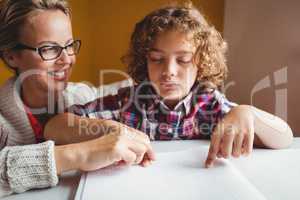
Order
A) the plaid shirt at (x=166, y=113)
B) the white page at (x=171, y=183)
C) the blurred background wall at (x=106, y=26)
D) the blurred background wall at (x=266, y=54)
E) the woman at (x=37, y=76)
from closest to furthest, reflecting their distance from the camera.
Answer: the white page at (x=171, y=183)
the woman at (x=37, y=76)
the plaid shirt at (x=166, y=113)
the blurred background wall at (x=266, y=54)
the blurred background wall at (x=106, y=26)

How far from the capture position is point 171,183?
579 millimetres

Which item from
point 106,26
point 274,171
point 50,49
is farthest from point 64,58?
point 106,26

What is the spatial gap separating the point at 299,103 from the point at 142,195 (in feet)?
3.48

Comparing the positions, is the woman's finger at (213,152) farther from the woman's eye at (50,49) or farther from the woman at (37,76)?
the woman's eye at (50,49)

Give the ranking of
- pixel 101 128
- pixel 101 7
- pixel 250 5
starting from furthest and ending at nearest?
1. pixel 101 7
2. pixel 250 5
3. pixel 101 128

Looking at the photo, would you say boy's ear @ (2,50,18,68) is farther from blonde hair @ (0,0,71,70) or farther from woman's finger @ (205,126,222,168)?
woman's finger @ (205,126,222,168)

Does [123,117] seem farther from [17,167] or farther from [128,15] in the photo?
[128,15]

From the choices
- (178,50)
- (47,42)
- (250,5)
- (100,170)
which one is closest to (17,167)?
(100,170)

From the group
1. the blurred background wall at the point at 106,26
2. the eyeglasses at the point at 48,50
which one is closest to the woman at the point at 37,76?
the eyeglasses at the point at 48,50

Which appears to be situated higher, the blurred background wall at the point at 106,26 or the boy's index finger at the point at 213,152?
the blurred background wall at the point at 106,26

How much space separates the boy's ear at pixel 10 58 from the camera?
0.80m

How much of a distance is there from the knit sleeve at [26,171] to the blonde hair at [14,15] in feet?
1.01

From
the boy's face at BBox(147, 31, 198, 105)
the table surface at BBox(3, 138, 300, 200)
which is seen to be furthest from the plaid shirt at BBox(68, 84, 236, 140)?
the table surface at BBox(3, 138, 300, 200)

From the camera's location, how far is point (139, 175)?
0.61 meters
